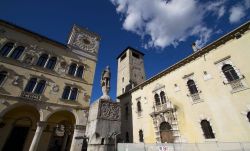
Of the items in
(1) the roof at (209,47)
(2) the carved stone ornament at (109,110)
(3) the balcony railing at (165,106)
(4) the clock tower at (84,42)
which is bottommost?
(2) the carved stone ornament at (109,110)

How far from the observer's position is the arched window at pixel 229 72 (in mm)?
10320

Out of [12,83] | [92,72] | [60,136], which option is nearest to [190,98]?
[92,72]

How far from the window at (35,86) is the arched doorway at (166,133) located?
13.4 metres

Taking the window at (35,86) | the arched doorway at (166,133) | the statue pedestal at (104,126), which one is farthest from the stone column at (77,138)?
the arched doorway at (166,133)

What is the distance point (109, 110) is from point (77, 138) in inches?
195

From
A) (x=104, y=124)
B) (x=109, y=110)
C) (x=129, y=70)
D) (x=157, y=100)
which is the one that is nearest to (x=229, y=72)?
(x=157, y=100)

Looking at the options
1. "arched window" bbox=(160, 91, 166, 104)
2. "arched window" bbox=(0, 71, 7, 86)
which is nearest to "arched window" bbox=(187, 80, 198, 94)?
"arched window" bbox=(160, 91, 166, 104)

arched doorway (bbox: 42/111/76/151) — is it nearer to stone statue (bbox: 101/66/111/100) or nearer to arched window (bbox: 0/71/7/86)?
arched window (bbox: 0/71/7/86)

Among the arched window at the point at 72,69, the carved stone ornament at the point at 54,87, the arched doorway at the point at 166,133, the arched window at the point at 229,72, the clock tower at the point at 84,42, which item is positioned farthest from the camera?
the clock tower at the point at 84,42

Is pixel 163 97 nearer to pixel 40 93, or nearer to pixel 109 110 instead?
pixel 109 110

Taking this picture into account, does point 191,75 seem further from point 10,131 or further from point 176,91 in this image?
point 10,131

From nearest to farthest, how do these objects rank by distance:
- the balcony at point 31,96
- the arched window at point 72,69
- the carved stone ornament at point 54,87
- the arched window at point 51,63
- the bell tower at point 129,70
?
the balcony at point 31,96 → the carved stone ornament at point 54,87 → the arched window at point 51,63 → the arched window at point 72,69 → the bell tower at point 129,70

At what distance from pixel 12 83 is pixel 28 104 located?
2622 mm

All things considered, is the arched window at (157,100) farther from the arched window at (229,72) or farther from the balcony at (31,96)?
the balcony at (31,96)
